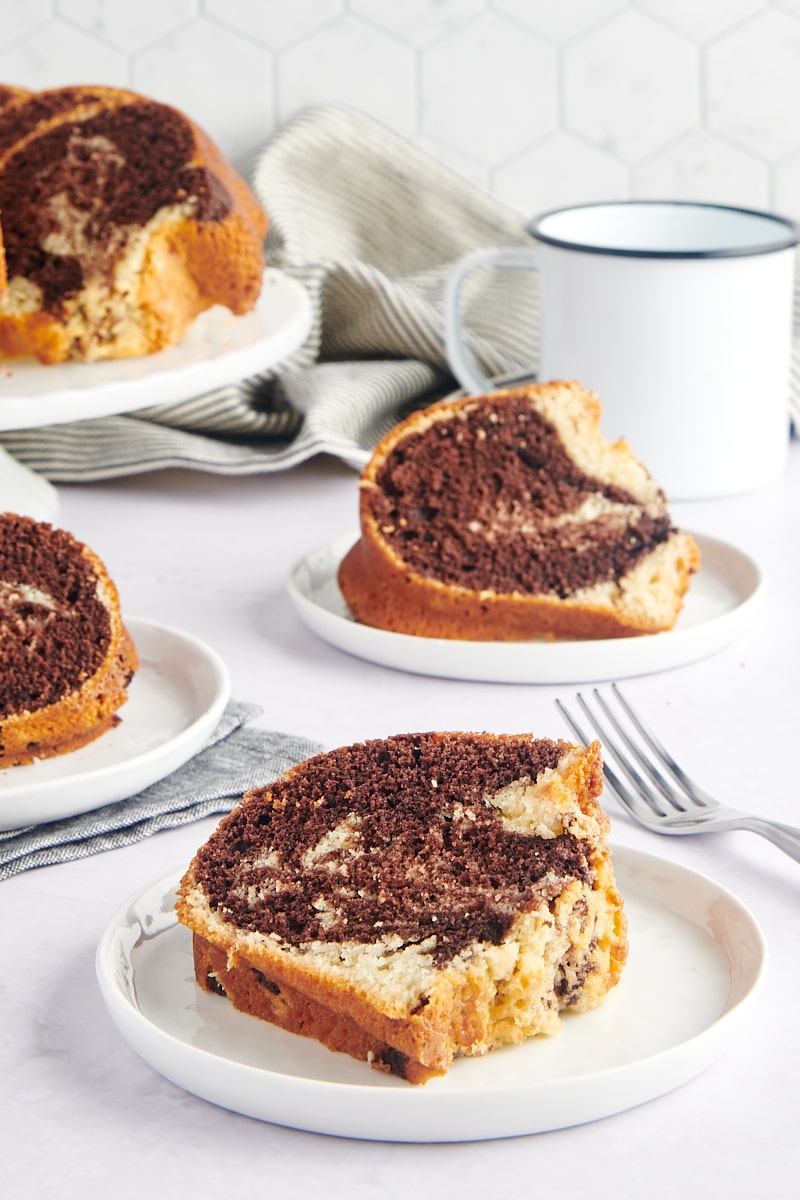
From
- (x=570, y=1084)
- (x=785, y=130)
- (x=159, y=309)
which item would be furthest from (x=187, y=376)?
(x=785, y=130)

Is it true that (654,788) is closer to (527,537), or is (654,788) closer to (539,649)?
(539,649)

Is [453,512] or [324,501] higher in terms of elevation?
Result: [453,512]

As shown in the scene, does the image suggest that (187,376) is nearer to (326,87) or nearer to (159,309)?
(159,309)

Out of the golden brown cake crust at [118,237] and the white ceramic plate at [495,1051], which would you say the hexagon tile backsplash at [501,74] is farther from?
the white ceramic plate at [495,1051]

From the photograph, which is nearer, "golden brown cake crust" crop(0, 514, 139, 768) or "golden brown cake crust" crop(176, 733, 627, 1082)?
"golden brown cake crust" crop(176, 733, 627, 1082)

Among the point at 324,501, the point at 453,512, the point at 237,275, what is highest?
the point at 237,275

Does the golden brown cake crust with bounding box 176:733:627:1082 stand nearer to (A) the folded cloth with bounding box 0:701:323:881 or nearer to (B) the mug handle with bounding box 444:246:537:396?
(A) the folded cloth with bounding box 0:701:323:881

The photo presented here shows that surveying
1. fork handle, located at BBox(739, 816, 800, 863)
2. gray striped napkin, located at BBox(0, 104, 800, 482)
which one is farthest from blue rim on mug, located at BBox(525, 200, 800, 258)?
fork handle, located at BBox(739, 816, 800, 863)

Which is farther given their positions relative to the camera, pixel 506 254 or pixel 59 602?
pixel 506 254
